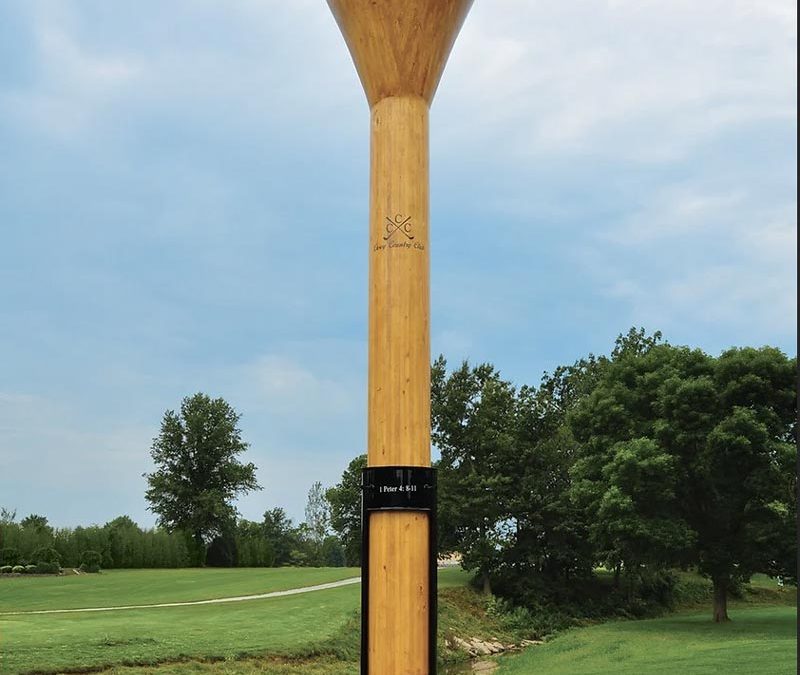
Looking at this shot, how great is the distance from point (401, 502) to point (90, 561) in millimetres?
33170

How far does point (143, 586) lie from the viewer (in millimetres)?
31031

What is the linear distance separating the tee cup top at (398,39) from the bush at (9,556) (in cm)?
3129

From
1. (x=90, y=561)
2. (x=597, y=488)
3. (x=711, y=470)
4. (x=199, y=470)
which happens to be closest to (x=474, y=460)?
(x=597, y=488)

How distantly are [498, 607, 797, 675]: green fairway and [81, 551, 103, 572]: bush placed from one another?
1899 cm

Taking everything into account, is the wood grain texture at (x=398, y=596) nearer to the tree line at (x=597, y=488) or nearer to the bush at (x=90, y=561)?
the tree line at (x=597, y=488)

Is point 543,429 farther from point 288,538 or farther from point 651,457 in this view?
point 288,538

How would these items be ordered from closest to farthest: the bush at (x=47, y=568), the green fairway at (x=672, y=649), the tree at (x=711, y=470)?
the green fairway at (x=672, y=649), the tree at (x=711, y=470), the bush at (x=47, y=568)

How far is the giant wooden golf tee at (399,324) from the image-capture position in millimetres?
7695

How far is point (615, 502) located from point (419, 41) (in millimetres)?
19414

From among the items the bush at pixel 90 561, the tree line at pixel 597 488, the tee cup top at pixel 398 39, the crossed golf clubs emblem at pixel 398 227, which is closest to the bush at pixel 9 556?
the tree line at pixel 597 488

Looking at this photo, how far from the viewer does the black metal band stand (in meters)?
7.75

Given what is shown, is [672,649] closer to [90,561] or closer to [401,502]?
[401,502]

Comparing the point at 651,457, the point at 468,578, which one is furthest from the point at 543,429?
the point at 651,457

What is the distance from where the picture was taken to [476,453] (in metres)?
34.4
